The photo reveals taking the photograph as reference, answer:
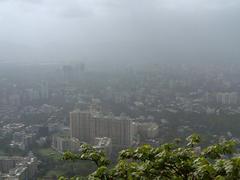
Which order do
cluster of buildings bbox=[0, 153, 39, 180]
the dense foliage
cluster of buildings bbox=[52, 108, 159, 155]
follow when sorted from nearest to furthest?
the dense foliage
cluster of buildings bbox=[0, 153, 39, 180]
cluster of buildings bbox=[52, 108, 159, 155]

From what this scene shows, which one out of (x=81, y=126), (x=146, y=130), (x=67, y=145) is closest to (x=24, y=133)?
(x=81, y=126)

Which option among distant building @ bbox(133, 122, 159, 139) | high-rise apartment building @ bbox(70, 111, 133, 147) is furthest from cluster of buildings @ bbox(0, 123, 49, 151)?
distant building @ bbox(133, 122, 159, 139)

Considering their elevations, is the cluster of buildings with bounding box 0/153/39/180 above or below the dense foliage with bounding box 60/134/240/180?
below

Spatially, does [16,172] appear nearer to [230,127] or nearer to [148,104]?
[230,127]

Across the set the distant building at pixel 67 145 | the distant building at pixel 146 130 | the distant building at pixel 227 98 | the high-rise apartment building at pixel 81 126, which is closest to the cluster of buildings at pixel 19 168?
the distant building at pixel 67 145

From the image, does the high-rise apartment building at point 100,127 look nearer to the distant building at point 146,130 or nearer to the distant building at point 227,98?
the distant building at point 146,130

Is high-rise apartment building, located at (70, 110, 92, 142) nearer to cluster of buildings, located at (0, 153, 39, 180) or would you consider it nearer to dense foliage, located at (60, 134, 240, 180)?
cluster of buildings, located at (0, 153, 39, 180)

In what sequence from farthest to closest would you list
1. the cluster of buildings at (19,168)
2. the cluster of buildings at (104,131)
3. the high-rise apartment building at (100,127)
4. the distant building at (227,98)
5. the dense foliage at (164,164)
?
the distant building at (227,98), the high-rise apartment building at (100,127), the cluster of buildings at (104,131), the cluster of buildings at (19,168), the dense foliage at (164,164)

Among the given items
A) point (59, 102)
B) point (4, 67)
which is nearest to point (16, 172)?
point (59, 102)
